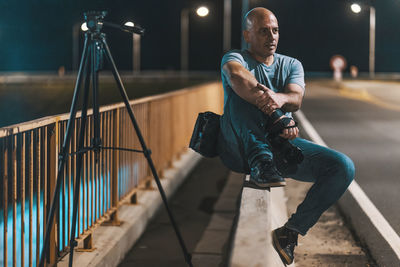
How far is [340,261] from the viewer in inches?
202

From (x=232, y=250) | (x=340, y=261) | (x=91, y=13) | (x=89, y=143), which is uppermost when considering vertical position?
(x=91, y=13)

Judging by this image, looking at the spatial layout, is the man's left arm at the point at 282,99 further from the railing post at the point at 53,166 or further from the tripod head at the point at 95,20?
the railing post at the point at 53,166

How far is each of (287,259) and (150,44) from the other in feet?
354

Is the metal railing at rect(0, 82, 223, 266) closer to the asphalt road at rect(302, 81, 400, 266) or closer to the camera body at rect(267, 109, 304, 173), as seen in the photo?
the camera body at rect(267, 109, 304, 173)

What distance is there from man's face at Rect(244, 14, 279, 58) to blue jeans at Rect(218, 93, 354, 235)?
0.44 meters

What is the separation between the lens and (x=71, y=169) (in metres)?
5.02

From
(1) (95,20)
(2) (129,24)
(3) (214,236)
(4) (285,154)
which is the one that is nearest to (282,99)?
(4) (285,154)

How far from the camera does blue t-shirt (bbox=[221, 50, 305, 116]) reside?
16.1ft

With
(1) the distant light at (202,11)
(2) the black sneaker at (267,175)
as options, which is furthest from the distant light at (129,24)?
(1) the distant light at (202,11)

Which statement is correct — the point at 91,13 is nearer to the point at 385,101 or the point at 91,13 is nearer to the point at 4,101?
the point at 385,101

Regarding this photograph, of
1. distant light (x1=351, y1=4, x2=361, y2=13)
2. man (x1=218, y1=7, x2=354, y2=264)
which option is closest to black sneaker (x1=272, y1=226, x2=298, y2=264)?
man (x1=218, y1=7, x2=354, y2=264)

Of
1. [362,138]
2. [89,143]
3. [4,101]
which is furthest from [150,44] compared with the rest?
[89,143]

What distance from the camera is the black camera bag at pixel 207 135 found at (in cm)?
481

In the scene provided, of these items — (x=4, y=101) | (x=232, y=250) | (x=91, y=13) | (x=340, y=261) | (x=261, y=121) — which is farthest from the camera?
(x=4, y=101)
